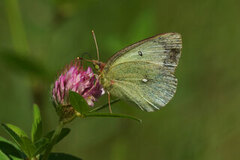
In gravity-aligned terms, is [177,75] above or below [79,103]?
below

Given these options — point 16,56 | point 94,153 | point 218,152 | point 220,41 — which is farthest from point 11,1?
point 218,152

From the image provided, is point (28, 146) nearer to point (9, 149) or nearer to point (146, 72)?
point (9, 149)

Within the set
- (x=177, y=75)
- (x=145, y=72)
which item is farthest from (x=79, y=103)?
(x=177, y=75)

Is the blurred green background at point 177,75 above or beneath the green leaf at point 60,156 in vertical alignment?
beneath

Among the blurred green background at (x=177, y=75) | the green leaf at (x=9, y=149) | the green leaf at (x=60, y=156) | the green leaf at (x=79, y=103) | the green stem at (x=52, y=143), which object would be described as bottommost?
the blurred green background at (x=177, y=75)

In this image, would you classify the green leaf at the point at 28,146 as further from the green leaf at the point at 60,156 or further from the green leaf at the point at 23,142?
the green leaf at the point at 60,156

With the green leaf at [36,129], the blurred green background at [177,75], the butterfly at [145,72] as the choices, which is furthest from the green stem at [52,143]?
the blurred green background at [177,75]

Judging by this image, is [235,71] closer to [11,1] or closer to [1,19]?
[11,1]
